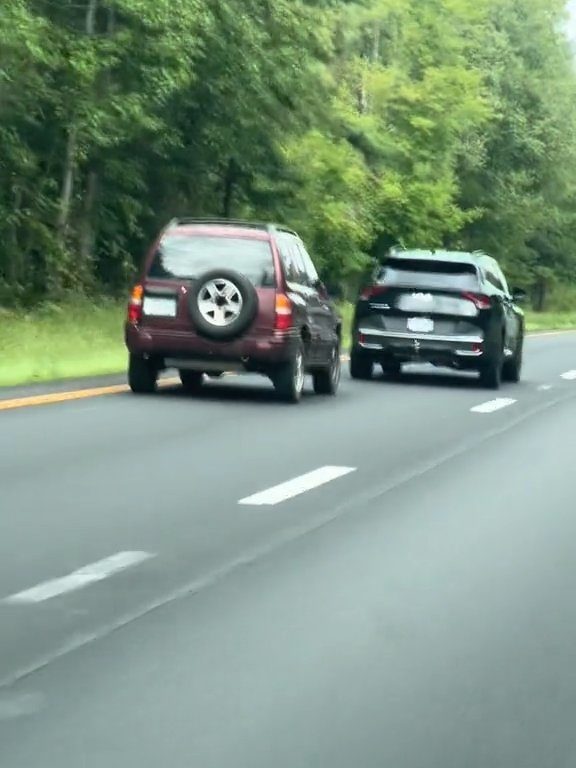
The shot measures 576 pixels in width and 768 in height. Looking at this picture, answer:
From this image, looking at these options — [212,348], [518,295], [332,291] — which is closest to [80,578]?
[212,348]

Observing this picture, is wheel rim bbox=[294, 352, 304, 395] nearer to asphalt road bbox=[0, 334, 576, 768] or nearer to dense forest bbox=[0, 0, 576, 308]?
asphalt road bbox=[0, 334, 576, 768]

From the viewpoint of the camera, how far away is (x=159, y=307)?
800 inches

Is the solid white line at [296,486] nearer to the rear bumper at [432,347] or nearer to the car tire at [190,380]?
the car tire at [190,380]

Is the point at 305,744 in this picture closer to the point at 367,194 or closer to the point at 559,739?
the point at 559,739

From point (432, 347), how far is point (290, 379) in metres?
5.29

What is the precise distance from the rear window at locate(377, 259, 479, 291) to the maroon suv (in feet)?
16.5

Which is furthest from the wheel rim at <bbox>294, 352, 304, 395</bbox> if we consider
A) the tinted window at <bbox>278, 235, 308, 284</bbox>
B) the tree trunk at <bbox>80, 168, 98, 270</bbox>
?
the tree trunk at <bbox>80, 168, 98, 270</bbox>

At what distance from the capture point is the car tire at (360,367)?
26234 millimetres

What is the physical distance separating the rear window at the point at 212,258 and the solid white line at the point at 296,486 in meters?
6.43

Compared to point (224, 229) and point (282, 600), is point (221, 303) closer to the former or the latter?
point (224, 229)

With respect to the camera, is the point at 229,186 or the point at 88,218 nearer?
the point at 229,186

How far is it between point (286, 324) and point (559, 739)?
46.8 ft

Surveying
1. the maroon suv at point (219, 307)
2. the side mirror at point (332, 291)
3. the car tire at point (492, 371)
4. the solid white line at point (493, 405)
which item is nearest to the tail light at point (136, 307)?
the maroon suv at point (219, 307)

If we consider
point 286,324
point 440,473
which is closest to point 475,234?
point 286,324
